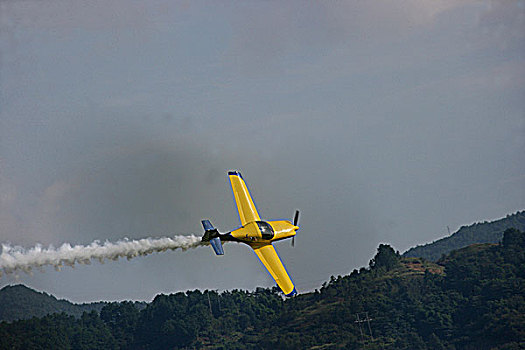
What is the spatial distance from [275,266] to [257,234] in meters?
4.16

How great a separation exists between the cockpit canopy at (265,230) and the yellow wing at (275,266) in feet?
4.03

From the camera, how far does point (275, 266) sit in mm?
80188

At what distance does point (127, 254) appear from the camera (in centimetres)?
8100

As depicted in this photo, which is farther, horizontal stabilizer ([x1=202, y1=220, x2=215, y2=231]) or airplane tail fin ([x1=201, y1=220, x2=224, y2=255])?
horizontal stabilizer ([x1=202, y1=220, x2=215, y2=231])

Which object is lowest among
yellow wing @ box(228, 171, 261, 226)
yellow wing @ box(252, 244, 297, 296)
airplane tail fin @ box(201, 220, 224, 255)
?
yellow wing @ box(252, 244, 297, 296)

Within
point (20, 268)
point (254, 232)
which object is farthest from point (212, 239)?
point (20, 268)

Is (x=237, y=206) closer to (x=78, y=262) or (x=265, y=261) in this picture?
(x=265, y=261)

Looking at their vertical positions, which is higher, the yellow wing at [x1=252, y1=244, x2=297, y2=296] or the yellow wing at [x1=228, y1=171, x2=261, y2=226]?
the yellow wing at [x1=228, y1=171, x2=261, y2=226]

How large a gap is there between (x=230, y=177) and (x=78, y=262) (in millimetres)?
22750

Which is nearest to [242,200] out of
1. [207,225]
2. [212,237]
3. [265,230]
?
[265,230]

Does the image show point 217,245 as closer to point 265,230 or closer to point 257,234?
point 257,234

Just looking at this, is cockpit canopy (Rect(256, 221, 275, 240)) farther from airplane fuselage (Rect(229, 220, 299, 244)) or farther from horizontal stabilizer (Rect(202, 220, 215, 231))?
horizontal stabilizer (Rect(202, 220, 215, 231))

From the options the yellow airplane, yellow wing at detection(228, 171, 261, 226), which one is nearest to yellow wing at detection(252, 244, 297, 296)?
the yellow airplane

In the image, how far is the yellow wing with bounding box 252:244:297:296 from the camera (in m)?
77.8
